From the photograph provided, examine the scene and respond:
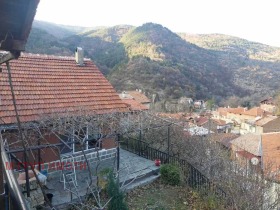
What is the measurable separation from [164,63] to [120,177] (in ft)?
217

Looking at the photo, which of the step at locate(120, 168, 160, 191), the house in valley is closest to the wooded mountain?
the house in valley

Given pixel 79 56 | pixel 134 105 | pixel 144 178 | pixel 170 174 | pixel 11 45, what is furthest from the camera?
pixel 134 105

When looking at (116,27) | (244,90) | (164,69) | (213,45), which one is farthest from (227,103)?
(213,45)

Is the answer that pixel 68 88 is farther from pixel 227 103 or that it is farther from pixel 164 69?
pixel 227 103

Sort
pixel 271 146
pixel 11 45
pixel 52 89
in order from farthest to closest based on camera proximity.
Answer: pixel 271 146 < pixel 52 89 < pixel 11 45

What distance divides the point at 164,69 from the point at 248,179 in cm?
Result: 6084

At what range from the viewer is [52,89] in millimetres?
11648

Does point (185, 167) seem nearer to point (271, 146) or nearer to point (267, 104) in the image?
point (271, 146)

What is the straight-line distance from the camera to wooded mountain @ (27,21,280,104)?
5975 cm

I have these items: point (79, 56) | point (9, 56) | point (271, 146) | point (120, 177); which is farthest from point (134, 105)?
point (9, 56)

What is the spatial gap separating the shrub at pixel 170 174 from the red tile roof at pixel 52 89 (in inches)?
147

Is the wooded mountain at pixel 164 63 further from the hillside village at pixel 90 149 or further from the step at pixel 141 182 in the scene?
the step at pixel 141 182

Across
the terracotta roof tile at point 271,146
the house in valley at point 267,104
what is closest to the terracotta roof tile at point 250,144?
the terracotta roof tile at point 271,146

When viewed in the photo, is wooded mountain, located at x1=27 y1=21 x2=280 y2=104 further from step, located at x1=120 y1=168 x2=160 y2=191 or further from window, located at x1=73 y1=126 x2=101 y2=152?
step, located at x1=120 y1=168 x2=160 y2=191
